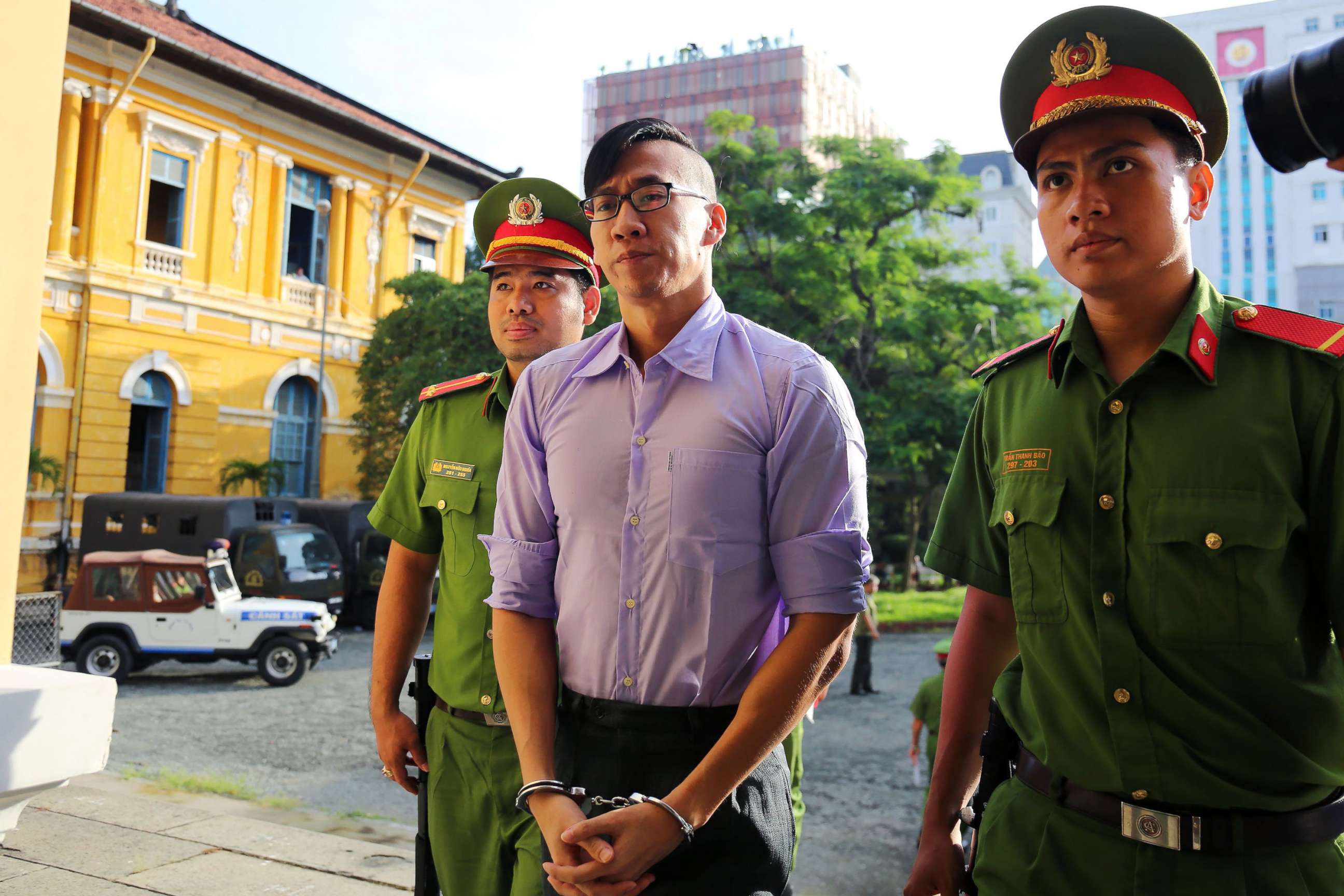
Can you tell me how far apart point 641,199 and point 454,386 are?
1.31m

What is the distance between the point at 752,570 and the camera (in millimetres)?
1880

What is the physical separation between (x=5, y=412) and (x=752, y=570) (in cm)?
199

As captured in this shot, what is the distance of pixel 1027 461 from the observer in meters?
1.85

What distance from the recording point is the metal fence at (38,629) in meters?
9.97

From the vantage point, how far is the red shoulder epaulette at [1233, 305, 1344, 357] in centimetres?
158

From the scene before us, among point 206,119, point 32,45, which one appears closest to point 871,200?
point 206,119

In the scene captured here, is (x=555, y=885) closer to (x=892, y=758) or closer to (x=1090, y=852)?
(x=1090, y=852)

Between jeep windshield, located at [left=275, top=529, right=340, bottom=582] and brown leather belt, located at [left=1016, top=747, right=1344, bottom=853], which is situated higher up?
brown leather belt, located at [left=1016, top=747, right=1344, bottom=853]

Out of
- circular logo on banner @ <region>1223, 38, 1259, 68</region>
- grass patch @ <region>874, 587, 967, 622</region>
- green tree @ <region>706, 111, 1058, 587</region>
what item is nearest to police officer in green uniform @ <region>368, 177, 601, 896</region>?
grass patch @ <region>874, 587, 967, 622</region>

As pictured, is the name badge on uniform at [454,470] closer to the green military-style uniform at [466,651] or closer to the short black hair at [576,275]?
the green military-style uniform at [466,651]

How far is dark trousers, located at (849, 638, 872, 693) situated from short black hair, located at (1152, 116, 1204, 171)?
1082cm

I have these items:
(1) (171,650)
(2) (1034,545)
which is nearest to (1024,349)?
(2) (1034,545)

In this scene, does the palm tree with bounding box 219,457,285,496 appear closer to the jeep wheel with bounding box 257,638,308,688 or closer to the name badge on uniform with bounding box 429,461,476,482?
the jeep wheel with bounding box 257,638,308,688

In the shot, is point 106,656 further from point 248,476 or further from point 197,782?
point 248,476
